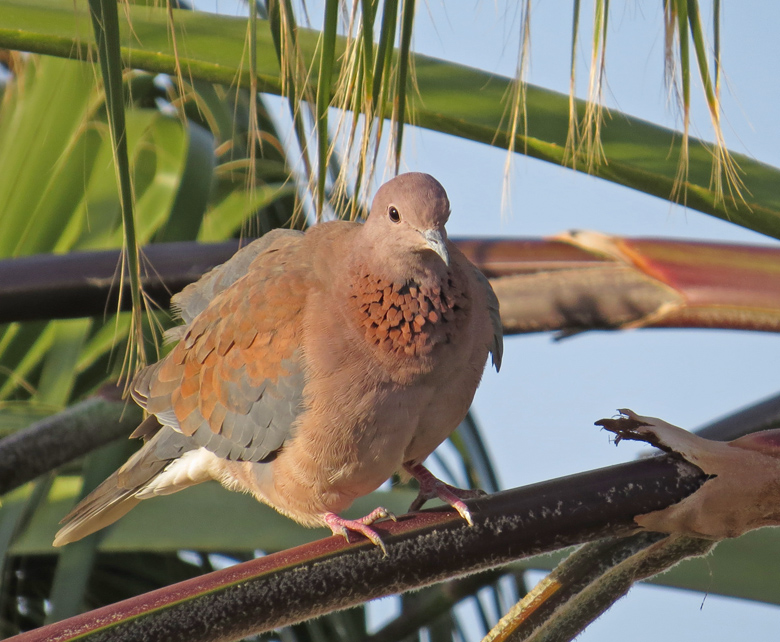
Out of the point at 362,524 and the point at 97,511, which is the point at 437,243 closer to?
the point at 362,524

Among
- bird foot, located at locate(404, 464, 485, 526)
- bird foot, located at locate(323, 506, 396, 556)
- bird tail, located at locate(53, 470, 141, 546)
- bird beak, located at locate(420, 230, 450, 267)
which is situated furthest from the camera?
bird tail, located at locate(53, 470, 141, 546)

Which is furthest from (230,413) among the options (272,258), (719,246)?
(719,246)

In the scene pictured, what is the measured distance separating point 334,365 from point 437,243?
27 cm

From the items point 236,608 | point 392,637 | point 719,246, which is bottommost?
point 392,637

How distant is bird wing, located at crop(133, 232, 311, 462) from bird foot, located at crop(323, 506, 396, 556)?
166 millimetres

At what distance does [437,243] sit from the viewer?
1407mm

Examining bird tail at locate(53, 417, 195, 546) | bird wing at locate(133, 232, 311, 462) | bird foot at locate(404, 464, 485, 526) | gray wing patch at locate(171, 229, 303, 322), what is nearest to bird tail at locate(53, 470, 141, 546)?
bird tail at locate(53, 417, 195, 546)

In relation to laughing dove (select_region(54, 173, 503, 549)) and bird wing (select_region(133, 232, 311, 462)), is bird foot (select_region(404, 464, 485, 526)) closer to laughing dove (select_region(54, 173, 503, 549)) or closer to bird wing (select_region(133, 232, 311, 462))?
laughing dove (select_region(54, 173, 503, 549))

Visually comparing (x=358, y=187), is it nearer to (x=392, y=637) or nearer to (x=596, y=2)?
(x=596, y=2)

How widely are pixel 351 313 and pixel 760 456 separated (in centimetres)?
67

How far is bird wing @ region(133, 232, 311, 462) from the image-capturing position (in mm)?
1572

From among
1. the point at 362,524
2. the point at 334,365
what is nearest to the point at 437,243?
the point at 334,365

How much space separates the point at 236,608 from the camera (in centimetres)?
93

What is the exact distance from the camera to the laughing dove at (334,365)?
4.77ft
